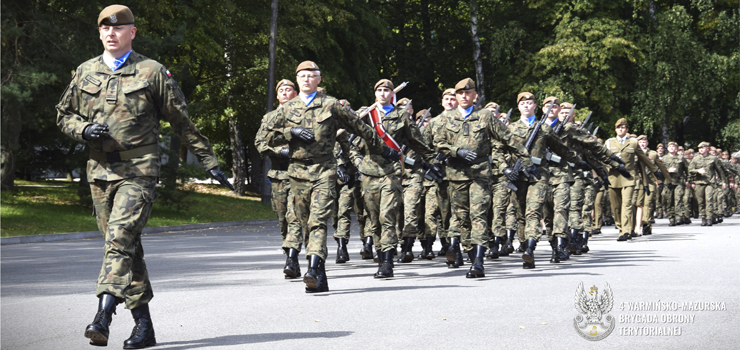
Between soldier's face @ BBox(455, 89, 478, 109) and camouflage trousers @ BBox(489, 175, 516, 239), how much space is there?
4.50 ft

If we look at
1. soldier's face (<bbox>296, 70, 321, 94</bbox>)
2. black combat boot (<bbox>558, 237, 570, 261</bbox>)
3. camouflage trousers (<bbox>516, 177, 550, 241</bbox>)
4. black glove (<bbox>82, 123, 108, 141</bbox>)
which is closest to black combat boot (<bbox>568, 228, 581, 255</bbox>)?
black combat boot (<bbox>558, 237, 570, 261</bbox>)

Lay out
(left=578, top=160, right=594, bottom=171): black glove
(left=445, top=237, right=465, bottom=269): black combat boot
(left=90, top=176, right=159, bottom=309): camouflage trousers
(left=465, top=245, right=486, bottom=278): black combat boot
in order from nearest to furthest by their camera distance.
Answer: (left=90, top=176, right=159, bottom=309): camouflage trousers → (left=465, top=245, right=486, bottom=278): black combat boot → (left=445, top=237, right=465, bottom=269): black combat boot → (left=578, top=160, right=594, bottom=171): black glove

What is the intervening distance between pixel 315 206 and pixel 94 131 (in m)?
3.14

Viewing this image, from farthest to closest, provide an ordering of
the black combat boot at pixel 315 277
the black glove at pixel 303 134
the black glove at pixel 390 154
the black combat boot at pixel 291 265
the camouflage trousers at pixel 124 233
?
the black combat boot at pixel 291 265, the black glove at pixel 390 154, the black glove at pixel 303 134, the black combat boot at pixel 315 277, the camouflage trousers at pixel 124 233

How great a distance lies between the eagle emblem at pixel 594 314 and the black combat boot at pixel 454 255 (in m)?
2.37

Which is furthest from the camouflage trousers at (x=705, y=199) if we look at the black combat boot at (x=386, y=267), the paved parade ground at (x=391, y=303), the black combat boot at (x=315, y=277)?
the black combat boot at (x=315, y=277)

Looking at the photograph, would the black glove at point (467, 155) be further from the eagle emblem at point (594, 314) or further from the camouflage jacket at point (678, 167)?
the camouflage jacket at point (678, 167)

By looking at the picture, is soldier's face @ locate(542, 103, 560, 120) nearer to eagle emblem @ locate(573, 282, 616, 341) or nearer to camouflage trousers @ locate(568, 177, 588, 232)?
camouflage trousers @ locate(568, 177, 588, 232)

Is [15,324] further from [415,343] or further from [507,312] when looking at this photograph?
[507,312]

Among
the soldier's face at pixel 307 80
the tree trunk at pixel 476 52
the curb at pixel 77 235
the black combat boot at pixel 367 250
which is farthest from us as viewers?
the tree trunk at pixel 476 52

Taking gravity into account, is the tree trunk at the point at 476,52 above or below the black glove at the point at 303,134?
above

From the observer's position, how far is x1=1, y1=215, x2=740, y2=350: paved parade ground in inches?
241

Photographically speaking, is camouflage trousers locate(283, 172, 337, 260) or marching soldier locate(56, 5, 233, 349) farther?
camouflage trousers locate(283, 172, 337, 260)

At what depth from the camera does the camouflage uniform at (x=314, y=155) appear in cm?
842
